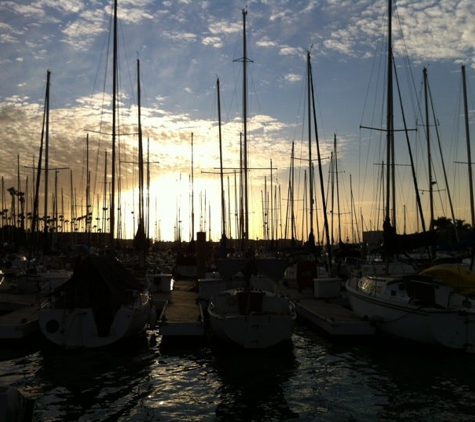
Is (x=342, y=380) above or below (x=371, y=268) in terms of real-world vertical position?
below

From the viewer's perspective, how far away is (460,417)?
1152cm

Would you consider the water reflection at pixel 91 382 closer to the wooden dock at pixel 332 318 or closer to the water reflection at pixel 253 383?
the water reflection at pixel 253 383

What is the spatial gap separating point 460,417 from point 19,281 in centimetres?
2585

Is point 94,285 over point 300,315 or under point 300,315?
over

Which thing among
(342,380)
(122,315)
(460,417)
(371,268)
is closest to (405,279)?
(342,380)

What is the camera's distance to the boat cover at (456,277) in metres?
18.8

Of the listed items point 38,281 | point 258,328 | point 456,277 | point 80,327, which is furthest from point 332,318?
point 38,281

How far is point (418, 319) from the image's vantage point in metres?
17.7

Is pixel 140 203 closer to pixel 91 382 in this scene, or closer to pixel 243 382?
pixel 91 382

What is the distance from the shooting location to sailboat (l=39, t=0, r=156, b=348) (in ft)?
55.7

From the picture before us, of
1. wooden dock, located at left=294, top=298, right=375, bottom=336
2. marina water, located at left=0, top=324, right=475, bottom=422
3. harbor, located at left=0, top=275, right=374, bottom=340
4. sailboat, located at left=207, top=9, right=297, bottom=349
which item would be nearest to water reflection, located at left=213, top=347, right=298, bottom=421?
marina water, located at left=0, top=324, right=475, bottom=422

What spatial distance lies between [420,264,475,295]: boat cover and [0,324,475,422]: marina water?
8.61 ft

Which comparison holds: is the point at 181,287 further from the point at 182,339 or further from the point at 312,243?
the point at 182,339

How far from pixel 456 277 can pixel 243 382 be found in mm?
9644
